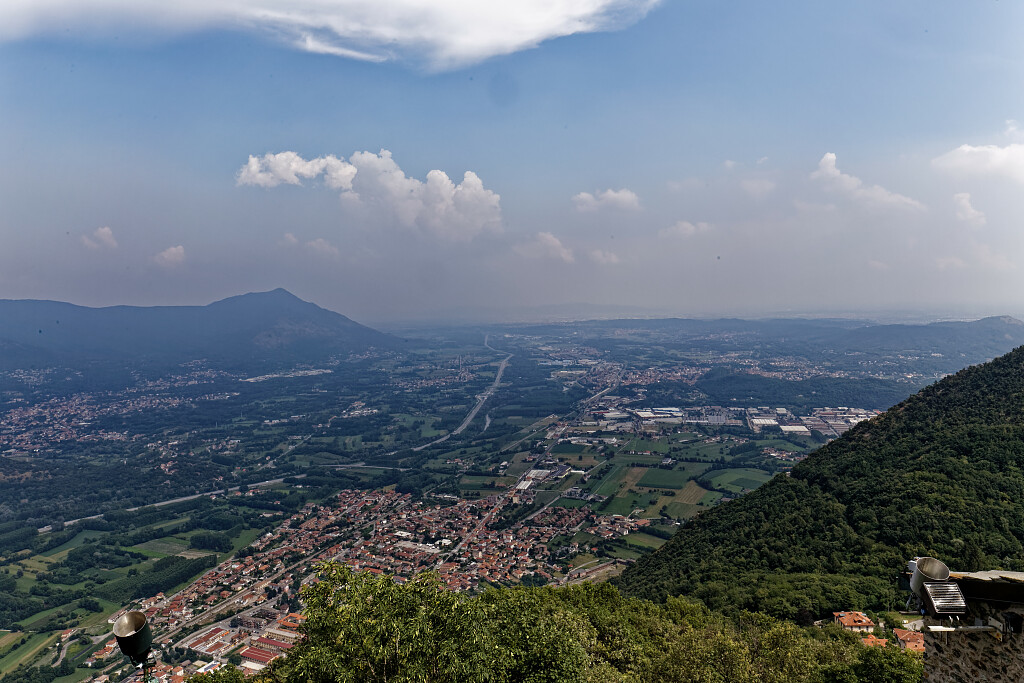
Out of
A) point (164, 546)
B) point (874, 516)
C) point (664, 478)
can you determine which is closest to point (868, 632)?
point (874, 516)

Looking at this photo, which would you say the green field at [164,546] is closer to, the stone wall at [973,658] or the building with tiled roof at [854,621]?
the building with tiled roof at [854,621]

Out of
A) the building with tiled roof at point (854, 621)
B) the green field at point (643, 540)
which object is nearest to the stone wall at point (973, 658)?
the building with tiled roof at point (854, 621)

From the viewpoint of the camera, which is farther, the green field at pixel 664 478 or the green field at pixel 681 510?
the green field at pixel 664 478

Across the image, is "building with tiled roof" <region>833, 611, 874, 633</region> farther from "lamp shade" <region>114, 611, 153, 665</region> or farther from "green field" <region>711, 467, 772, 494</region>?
"green field" <region>711, 467, 772, 494</region>

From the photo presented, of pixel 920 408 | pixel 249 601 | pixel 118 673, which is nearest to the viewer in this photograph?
pixel 118 673

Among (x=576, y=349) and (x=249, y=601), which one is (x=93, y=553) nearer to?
(x=249, y=601)

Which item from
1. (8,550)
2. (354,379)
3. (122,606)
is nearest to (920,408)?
(122,606)
